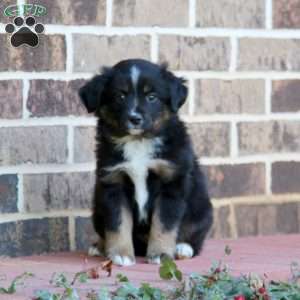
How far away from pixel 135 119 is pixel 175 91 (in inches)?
13.2

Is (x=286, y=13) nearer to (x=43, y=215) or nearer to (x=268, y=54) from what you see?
(x=268, y=54)

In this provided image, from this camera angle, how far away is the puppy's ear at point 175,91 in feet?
18.5

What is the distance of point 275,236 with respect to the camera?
22.4ft

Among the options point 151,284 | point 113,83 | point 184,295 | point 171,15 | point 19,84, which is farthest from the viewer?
point 171,15

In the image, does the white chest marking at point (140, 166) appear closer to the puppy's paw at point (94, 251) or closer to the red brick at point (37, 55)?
the puppy's paw at point (94, 251)

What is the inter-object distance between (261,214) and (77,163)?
1401 millimetres

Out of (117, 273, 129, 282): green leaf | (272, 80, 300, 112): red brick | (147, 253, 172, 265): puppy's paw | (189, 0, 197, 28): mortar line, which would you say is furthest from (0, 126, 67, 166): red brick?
(272, 80, 300, 112): red brick

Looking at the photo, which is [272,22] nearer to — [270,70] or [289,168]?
[270,70]

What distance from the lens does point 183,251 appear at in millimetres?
5812

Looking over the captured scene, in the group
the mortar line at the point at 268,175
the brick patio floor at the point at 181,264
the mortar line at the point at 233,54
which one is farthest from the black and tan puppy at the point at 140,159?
the mortar line at the point at 268,175

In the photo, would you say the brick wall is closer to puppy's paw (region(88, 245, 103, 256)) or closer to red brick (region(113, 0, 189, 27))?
red brick (region(113, 0, 189, 27))

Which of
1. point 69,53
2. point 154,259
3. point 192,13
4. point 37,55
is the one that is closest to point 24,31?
point 37,55

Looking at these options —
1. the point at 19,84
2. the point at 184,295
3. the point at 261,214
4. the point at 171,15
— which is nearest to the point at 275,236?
the point at 261,214

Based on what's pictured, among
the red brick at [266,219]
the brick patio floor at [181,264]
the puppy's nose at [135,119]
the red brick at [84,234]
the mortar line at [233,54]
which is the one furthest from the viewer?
the red brick at [266,219]
